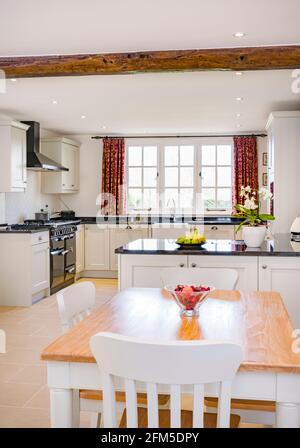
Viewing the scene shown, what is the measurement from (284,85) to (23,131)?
11.3 feet

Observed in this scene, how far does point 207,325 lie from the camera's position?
1.99 m

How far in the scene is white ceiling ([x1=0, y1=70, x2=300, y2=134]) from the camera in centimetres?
459

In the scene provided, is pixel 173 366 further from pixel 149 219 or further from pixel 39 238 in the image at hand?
pixel 149 219

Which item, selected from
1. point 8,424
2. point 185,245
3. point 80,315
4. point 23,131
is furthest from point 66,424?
point 23,131

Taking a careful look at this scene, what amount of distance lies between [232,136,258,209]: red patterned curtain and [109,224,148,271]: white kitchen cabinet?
5.67 ft

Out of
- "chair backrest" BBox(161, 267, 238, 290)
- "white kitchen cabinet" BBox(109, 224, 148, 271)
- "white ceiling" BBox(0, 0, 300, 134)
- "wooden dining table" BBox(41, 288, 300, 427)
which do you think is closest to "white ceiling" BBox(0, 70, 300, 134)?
"white ceiling" BBox(0, 0, 300, 134)

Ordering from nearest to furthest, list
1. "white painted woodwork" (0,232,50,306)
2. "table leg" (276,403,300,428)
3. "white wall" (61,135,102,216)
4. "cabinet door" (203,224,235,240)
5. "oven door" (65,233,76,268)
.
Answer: "table leg" (276,403,300,428)
"white painted woodwork" (0,232,50,306)
"oven door" (65,233,76,268)
"cabinet door" (203,224,235,240)
"white wall" (61,135,102,216)

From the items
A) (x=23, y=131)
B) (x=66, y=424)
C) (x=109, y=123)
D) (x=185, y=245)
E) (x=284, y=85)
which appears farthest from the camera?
(x=109, y=123)

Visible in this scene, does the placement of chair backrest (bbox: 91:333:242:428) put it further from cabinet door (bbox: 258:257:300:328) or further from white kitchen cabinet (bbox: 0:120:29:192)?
white kitchen cabinet (bbox: 0:120:29:192)

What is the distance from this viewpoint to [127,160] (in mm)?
8492

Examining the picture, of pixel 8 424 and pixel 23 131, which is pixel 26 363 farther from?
pixel 23 131

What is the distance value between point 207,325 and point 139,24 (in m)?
2.22

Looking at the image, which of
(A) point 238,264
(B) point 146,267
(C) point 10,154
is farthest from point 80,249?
(A) point 238,264

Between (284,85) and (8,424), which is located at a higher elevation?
(284,85)
